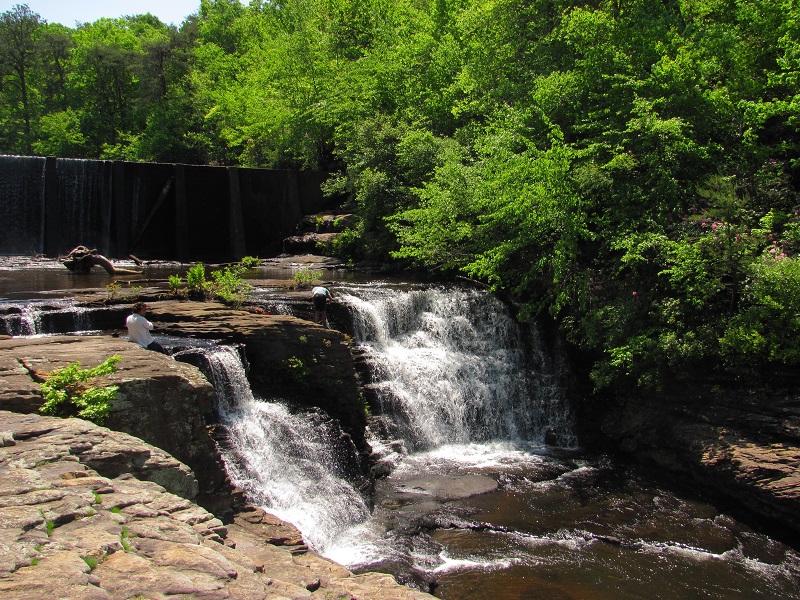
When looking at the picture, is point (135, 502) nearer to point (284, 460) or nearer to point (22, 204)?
point (284, 460)

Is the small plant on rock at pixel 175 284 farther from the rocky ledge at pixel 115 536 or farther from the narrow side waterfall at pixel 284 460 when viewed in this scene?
the rocky ledge at pixel 115 536

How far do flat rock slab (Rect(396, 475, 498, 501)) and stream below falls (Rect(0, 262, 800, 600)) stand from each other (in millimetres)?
32

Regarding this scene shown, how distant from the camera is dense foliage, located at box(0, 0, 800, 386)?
11.5m

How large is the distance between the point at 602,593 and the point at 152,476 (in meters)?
5.47

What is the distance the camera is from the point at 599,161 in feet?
46.7

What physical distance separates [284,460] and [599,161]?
935 centimetres

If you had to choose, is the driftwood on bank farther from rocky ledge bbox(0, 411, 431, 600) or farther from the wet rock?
rocky ledge bbox(0, 411, 431, 600)

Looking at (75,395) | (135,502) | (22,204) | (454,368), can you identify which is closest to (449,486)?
(454,368)

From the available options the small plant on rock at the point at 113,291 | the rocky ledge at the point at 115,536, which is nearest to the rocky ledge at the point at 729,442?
the rocky ledge at the point at 115,536

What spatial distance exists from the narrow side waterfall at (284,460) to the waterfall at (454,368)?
225cm

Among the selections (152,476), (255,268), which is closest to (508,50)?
(255,268)

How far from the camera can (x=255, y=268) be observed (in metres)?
19.9

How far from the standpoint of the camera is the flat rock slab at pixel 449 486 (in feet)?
33.8

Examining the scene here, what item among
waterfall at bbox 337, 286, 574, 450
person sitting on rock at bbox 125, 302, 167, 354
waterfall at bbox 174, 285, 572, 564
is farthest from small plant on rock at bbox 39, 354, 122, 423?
waterfall at bbox 337, 286, 574, 450
